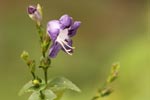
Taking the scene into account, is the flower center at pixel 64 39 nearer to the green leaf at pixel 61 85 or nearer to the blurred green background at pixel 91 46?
the green leaf at pixel 61 85

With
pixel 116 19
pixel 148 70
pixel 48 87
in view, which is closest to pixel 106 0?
pixel 116 19

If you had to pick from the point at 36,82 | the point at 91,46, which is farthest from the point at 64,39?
the point at 91,46

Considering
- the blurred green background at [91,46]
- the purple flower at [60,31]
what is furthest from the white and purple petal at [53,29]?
the blurred green background at [91,46]

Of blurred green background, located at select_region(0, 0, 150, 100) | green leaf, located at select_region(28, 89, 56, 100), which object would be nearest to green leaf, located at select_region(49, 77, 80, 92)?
green leaf, located at select_region(28, 89, 56, 100)

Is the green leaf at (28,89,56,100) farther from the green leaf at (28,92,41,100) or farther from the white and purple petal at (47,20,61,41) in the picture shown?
the white and purple petal at (47,20,61,41)

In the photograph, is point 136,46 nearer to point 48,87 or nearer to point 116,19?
point 116,19

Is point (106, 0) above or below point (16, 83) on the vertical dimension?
above

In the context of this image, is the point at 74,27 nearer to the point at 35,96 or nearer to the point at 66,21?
the point at 66,21
